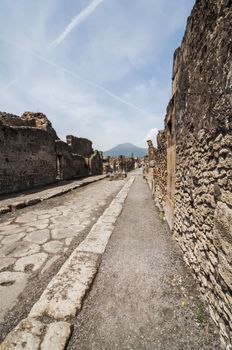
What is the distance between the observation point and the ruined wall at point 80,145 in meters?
20.6

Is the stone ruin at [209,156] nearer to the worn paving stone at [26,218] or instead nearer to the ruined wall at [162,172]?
the ruined wall at [162,172]

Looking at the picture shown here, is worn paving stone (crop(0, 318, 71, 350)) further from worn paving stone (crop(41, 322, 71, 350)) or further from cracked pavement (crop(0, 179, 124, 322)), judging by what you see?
cracked pavement (crop(0, 179, 124, 322))

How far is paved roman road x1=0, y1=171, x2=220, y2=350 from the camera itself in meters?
1.44

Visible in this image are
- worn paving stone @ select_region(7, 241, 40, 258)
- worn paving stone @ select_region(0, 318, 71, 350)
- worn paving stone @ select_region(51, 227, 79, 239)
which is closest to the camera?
worn paving stone @ select_region(0, 318, 71, 350)

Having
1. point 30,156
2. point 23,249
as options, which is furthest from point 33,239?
point 30,156

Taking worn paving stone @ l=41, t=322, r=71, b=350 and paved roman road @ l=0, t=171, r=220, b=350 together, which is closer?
worn paving stone @ l=41, t=322, r=71, b=350

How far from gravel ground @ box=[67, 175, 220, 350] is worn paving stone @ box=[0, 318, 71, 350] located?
0.10m

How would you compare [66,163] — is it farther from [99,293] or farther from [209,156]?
[209,156]

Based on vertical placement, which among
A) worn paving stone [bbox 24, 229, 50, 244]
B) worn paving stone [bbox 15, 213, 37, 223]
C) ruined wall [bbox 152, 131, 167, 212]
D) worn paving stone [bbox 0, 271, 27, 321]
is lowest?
worn paving stone [bbox 0, 271, 27, 321]

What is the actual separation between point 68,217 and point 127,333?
11.2ft

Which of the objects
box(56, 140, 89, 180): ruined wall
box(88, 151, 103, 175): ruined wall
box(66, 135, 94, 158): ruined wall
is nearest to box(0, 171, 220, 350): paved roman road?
box(56, 140, 89, 180): ruined wall

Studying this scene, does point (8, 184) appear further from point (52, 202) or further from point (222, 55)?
point (222, 55)

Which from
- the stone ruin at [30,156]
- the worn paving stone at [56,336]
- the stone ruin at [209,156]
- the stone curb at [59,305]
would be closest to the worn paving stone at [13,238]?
the stone curb at [59,305]

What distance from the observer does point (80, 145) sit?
22.8 meters
